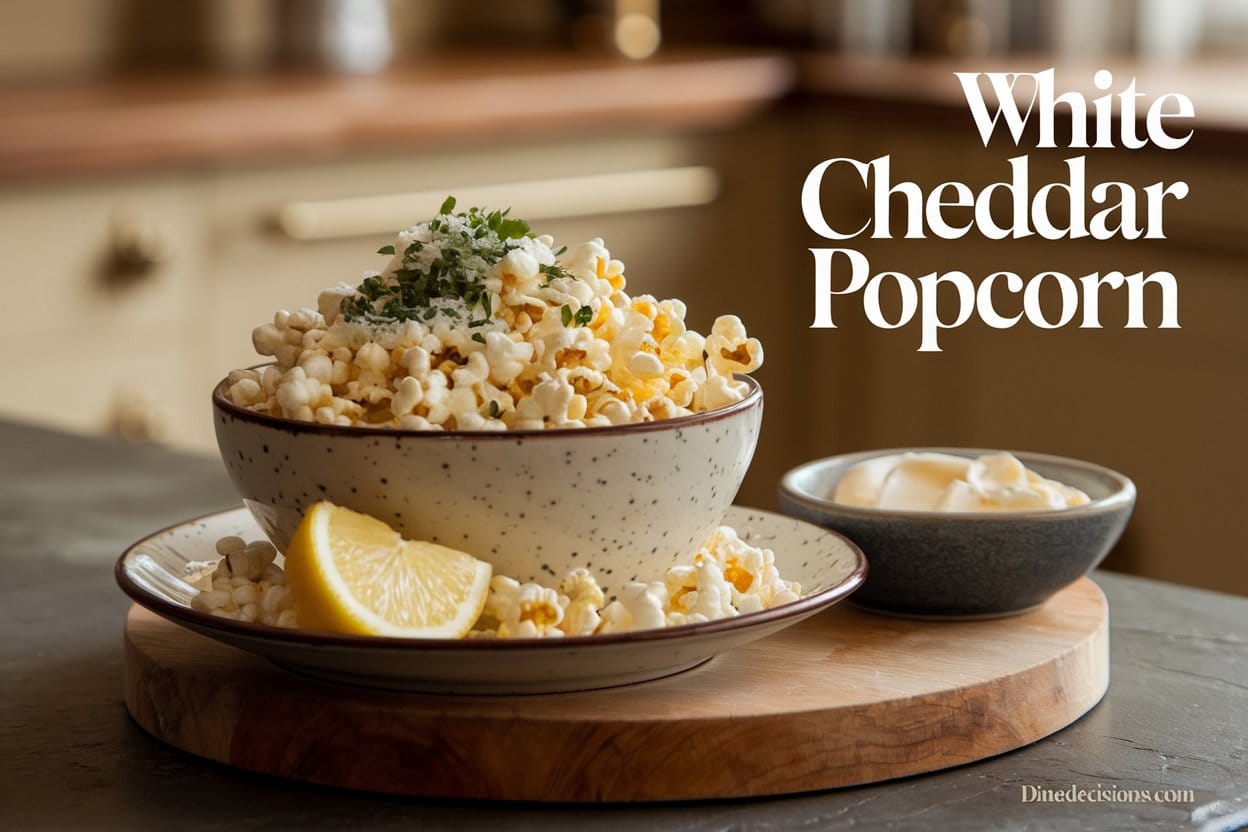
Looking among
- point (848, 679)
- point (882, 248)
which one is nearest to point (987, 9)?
point (882, 248)

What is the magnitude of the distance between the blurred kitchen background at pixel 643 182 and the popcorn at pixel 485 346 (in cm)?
158

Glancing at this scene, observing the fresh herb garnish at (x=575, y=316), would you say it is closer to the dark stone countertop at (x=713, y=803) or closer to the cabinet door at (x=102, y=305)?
the dark stone countertop at (x=713, y=803)

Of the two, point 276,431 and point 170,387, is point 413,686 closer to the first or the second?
point 276,431

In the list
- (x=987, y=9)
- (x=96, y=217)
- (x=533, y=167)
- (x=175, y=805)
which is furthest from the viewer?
(x=987, y=9)

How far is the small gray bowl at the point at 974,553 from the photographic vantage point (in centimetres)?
98

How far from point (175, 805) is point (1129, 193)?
2192 mm

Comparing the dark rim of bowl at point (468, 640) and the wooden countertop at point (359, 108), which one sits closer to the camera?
the dark rim of bowl at point (468, 640)

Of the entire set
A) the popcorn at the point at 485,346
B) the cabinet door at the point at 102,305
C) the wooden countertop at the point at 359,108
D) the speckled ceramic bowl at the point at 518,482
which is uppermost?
the wooden countertop at the point at 359,108

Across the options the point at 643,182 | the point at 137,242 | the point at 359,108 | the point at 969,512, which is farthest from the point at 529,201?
the point at 969,512

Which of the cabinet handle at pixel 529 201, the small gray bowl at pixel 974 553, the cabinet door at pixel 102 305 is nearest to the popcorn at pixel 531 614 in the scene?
the small gray bowl at pixel 974 553

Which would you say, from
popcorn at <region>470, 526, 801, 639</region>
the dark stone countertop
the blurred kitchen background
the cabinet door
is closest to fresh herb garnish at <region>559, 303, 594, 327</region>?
popcorn at <region>470, 526, 801, 639</region>

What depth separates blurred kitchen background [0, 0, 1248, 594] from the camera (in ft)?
8.39

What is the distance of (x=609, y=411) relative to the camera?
847 millimetres

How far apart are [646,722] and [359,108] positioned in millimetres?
2036
